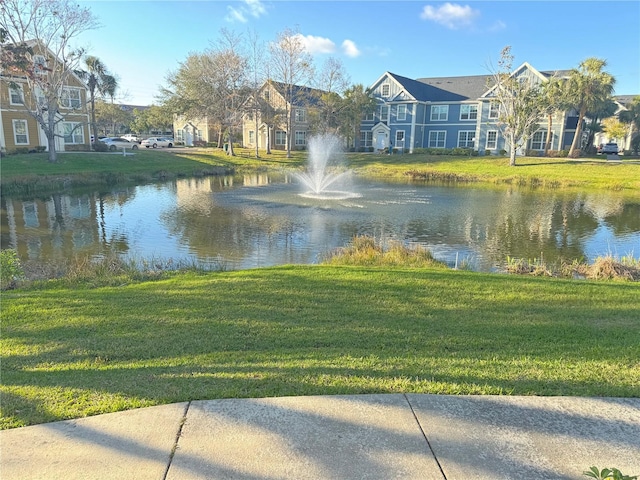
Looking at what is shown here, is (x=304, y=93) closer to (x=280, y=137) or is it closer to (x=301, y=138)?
(x=301, y=138)

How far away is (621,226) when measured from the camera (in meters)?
17.7

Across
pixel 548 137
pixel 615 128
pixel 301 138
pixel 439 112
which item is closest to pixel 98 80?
pixel 301 138

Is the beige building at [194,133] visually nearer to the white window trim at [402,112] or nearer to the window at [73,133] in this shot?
the window at [73,133]

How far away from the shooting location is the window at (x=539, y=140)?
155ft

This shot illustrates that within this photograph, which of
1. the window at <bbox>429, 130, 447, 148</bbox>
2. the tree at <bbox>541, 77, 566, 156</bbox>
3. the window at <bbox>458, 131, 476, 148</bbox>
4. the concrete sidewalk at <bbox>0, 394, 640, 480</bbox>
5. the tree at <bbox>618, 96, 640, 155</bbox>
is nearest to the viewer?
the concrete sidewalk at <bbox>0, 394, 640, 480</bbox>

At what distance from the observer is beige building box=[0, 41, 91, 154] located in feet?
112

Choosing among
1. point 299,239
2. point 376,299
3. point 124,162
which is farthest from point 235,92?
point 376,299

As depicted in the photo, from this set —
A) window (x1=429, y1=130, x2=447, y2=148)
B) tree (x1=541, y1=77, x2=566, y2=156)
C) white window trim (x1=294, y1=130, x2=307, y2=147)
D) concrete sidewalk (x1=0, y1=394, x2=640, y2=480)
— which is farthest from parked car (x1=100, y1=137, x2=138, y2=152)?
concrete sidewalk (x1=0, y1=394, x2=640, y2=480)

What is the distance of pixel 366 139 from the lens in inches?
2162

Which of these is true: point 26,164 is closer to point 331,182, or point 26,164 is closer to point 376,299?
point 331,182

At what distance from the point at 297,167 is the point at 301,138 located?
14.7m

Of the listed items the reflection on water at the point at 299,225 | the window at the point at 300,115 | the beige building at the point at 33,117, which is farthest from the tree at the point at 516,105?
the beige building at the point at 33,117

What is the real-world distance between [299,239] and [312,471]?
11.5 metres

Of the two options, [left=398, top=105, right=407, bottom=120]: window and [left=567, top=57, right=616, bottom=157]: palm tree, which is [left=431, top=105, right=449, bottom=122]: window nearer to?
[left=398, top=105, right=407, bottom=120]: window
